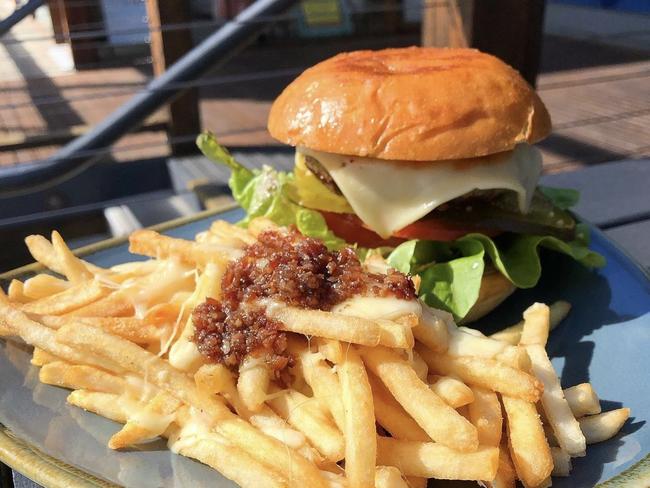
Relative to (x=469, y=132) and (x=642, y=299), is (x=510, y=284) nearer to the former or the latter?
(x=642, y=299)

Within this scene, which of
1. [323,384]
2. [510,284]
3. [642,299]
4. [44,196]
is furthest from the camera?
[44,196]

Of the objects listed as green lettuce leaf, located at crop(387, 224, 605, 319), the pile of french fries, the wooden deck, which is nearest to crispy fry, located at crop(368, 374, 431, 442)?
the pile of french fries

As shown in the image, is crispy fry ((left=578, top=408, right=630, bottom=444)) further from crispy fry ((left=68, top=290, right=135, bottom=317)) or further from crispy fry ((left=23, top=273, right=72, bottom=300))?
crispy fry ((left=23, top=273, right=72, bottom=300))

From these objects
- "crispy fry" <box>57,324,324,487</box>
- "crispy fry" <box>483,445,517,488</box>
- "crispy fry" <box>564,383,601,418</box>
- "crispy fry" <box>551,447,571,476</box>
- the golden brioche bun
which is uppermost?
the golden brioche bun

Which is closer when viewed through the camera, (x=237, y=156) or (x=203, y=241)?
(x=203, y=241)

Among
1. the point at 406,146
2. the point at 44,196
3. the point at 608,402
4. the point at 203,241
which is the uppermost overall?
the point at 406,146

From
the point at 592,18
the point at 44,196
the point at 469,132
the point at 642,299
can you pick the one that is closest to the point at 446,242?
the point at 469,132
